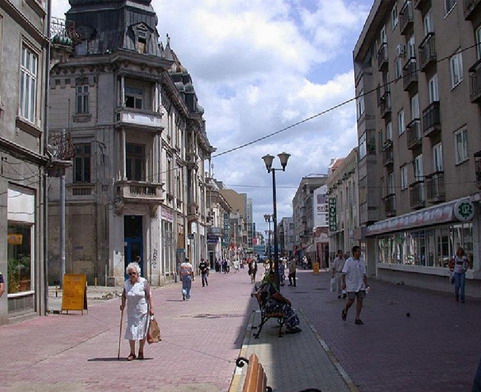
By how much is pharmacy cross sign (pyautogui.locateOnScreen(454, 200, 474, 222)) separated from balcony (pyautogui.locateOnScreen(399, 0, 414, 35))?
11140 millimetres

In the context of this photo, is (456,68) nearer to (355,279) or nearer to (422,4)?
(422,4)

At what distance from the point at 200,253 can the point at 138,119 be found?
A: 2469cm

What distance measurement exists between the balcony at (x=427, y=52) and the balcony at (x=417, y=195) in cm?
517

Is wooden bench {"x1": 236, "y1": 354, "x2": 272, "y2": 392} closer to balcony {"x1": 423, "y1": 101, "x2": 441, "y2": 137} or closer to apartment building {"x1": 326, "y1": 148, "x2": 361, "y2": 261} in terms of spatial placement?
balcony {"x1": 423, "y1": 101, "x2": 441, "y2": 137}

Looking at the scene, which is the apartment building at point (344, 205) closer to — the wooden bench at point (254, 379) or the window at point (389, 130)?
the window at point (389, 130)

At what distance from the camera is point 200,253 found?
55.9m

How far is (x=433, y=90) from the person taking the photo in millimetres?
25266

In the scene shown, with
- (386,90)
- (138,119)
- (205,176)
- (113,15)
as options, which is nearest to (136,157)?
Answer: (138,119)

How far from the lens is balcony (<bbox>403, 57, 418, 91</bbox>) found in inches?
1071

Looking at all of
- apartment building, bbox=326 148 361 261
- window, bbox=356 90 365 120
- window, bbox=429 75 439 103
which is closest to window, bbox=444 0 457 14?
window, bbox=429 75 439 103

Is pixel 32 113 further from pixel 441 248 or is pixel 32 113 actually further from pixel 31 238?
pixel 441 248

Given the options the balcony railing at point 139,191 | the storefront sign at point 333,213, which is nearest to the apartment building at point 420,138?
the balcony railing at point 139,191

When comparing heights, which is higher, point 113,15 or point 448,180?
point 113,15

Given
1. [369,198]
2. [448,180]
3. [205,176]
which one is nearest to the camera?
[448,180]
